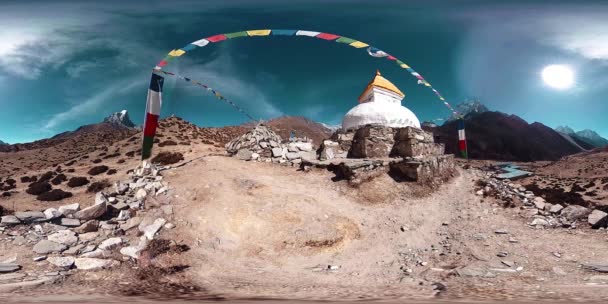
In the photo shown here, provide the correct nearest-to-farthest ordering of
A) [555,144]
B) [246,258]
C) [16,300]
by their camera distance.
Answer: [16,300] → [246,258] → [555,144]

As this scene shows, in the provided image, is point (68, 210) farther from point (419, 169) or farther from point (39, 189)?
point (419, 169)

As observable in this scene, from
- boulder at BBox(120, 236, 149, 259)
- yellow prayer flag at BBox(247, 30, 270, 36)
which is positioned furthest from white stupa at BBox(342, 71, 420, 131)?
boulder at BBox(120, 236, 149, 259)

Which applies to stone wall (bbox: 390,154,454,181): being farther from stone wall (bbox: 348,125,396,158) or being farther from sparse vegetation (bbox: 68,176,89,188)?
sparse vegetation (bbox: 68,176,89,188)

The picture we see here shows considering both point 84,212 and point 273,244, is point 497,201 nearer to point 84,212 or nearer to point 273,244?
point 273,244

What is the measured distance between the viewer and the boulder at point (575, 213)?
564 inches

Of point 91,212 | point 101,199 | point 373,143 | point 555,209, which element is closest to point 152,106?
point 101,199

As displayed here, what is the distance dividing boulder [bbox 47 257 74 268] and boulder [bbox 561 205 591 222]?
19050 millimetres

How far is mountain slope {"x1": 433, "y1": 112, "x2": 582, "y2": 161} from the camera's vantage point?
307 ft

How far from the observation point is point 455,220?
15586 millimetres

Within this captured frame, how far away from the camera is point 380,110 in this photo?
30.3 m

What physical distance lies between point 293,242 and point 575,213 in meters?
12.6

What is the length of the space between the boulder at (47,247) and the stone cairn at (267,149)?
13301 mm

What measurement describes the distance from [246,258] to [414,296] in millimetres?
5823

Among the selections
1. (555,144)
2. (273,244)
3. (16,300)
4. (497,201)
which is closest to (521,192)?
(497,201)
